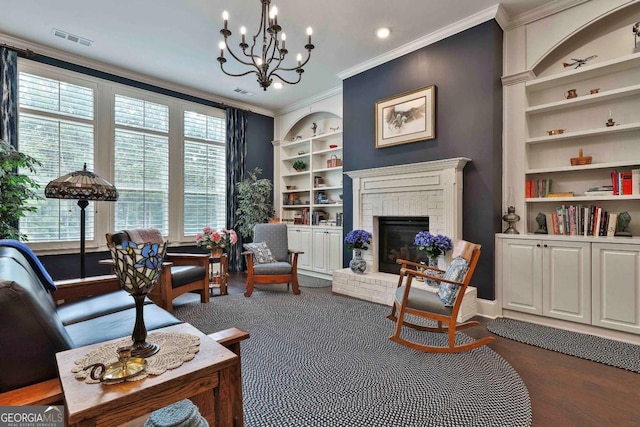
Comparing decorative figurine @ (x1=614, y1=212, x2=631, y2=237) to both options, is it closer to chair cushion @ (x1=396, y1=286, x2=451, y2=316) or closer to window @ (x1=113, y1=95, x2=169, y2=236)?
chair cushion @ (x1=396, y1=286, x2=451, y2=316)

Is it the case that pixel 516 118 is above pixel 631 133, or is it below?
above

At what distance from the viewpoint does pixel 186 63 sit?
180 inches

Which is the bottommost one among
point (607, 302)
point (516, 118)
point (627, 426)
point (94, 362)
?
point (627, 426)

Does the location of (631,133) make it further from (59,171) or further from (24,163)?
(59,171)

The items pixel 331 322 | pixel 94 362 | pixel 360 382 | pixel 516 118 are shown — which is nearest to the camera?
pixel 94 362

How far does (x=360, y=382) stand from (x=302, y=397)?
1.34 feet

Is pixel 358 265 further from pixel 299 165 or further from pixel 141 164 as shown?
pixel 141 164

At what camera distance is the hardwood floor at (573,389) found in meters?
1.74

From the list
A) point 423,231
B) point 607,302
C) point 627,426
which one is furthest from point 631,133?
point 627,426

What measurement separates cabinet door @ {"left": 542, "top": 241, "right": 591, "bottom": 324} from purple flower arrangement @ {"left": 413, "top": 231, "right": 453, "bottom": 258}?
2.98ft

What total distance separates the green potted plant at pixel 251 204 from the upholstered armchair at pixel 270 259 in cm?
121

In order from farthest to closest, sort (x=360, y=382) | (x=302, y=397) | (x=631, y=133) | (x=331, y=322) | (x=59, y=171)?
(x=59, y=171), (x=331, y=322), (x=631, y=133), (x=360, y=382), (x=302, y=397)

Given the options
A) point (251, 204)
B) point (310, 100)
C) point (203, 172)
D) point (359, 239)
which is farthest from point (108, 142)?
point (359, 239)

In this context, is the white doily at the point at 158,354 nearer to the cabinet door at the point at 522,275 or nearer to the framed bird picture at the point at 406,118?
the cabinet door at the point at 522,275
